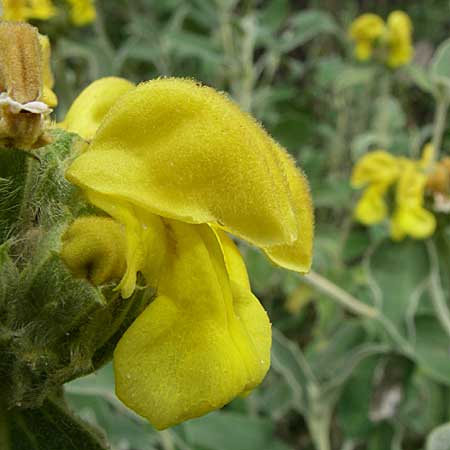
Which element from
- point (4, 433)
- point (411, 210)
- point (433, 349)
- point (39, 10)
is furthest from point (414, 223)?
point (4, 433)

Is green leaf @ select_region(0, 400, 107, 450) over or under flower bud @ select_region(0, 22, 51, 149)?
under

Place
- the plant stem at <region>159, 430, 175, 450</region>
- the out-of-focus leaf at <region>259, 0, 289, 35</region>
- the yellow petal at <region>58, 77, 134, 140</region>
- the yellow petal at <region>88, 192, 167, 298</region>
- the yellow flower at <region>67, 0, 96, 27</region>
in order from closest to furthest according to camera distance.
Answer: the yellow petal at <region>88, 192, 167, 298</region> → the yellow petal at <region>58, 77, 134, 140</region> → the plant stem at <region>159, 430, 175, 450</region> → the yellow flower at <region>67, 0, 96, 27</region> → the out-of-focus leaf at <region>259, 0, 289, 35</region>

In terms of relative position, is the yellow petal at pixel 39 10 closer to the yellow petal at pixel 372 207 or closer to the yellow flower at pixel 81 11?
the yellow flower at pixel 81 11

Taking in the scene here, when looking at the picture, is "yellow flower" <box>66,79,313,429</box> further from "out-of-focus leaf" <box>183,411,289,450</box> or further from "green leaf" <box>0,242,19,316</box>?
"out-of-focus leaf" <box>183,411,289,450</box>

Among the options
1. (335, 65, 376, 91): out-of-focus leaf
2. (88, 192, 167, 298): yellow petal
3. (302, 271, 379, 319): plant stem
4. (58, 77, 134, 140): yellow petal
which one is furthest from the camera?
(335, 65, 376, 91): out-of-focus leaf

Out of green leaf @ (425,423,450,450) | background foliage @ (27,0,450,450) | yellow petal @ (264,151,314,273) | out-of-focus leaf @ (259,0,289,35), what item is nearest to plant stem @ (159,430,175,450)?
background foliage @ (27,0,450,450)

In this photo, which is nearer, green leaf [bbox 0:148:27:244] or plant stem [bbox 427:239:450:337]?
green leaf [bbox 0:148:27:244]
